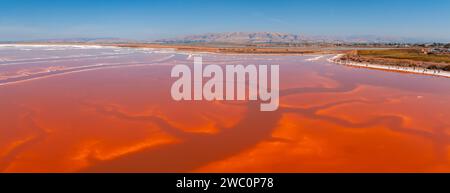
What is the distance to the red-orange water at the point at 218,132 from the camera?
6727 mm

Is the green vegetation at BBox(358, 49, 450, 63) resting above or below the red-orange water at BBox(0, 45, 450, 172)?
above

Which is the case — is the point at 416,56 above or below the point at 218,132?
above

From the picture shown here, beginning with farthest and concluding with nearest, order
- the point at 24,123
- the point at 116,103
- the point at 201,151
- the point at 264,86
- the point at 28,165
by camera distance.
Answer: the point at 264,86
the point at 116,103
the point at 24,123
the point at 201,151
the point at 28,165

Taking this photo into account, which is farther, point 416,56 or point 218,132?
point 416,56

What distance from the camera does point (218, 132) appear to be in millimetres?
8734

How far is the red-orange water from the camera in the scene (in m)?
6.73

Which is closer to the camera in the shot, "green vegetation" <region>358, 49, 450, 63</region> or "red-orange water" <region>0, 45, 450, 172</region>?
"red-orange water" <region>0, 45, 450, 172</region>

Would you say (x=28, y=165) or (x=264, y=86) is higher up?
(x=264, y=86)
